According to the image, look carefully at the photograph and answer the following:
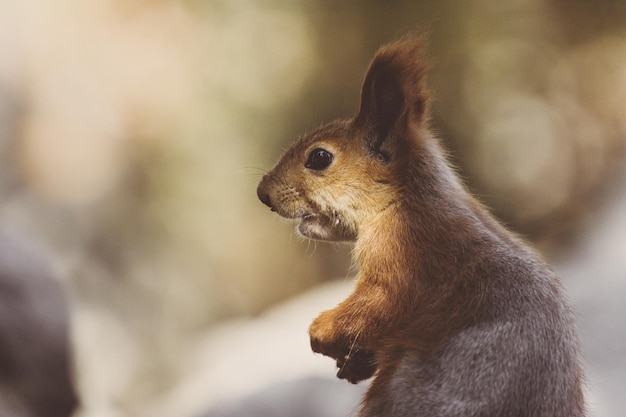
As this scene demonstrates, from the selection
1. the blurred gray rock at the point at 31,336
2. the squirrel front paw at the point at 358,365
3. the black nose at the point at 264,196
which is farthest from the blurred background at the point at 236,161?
the squirrel front paw at the point at 358,365

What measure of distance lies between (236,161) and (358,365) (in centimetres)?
98

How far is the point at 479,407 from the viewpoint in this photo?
104 cm

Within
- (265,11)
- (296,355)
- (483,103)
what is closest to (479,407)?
(296,355)

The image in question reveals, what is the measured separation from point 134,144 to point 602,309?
1386 millimetres

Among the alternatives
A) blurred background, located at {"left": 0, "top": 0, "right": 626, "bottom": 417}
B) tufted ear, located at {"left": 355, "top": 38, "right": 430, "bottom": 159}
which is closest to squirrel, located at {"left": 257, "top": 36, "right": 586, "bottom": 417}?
tufted ear, located at {"left": 355, "top": 38, "right": 430, "bottom": 159}

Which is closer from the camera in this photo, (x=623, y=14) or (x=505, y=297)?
(x=505, y=297)

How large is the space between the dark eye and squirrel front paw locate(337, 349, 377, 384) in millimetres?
352

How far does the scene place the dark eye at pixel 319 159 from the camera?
1.35 m

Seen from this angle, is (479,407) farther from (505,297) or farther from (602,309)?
(602,309)

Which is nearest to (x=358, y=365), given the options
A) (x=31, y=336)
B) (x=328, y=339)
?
(x=328, y=339)

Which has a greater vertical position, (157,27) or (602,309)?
(157,27)

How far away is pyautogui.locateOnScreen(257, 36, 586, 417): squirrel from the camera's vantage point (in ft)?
3.47

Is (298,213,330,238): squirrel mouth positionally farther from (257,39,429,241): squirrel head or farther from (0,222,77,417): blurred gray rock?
(0,222,77,417): blurred gray rock

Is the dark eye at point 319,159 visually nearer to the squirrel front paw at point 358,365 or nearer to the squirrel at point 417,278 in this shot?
the squirrel at point 417,278
